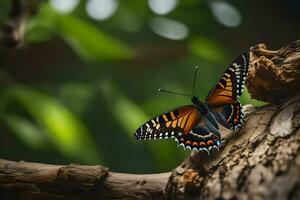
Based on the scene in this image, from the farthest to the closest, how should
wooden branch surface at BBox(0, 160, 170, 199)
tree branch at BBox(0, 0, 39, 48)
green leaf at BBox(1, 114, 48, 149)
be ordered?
1. green leaf at BBox(1, 114, 48, 149)
2. tree branch at BBox(0, 0, 39, 48)
3. wooden branch surface at BBox(0, 160, 170, 199)

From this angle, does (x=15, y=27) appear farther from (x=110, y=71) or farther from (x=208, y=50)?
(x=208, y=50)

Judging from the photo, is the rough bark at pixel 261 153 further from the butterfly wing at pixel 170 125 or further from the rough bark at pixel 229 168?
the butterfly wing at pixel 170 125

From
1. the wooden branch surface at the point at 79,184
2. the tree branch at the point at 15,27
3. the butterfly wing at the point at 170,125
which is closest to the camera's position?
the wooden branch surface at the point at 79,184

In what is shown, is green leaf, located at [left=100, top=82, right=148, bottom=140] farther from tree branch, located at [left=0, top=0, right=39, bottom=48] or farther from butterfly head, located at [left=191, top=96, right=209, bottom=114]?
butterfly head, located at [left=191, top=96, right=209, bottom=114]

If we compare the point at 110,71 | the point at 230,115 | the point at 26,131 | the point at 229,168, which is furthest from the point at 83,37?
the point at 229,168

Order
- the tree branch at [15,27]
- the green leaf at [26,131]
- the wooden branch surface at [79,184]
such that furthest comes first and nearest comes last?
1. the green leaf at [26,131]
2. the tree branch at [15,27]
3. the wooden branch surface at [79,184]

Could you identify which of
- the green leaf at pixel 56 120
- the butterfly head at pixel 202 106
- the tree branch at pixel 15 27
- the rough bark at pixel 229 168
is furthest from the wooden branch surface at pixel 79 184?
the green leaf at pixel 56 120

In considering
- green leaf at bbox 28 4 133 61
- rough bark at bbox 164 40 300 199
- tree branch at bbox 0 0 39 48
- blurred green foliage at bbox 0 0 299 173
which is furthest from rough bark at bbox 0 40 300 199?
green leaf at bbox 28 4 133 61
